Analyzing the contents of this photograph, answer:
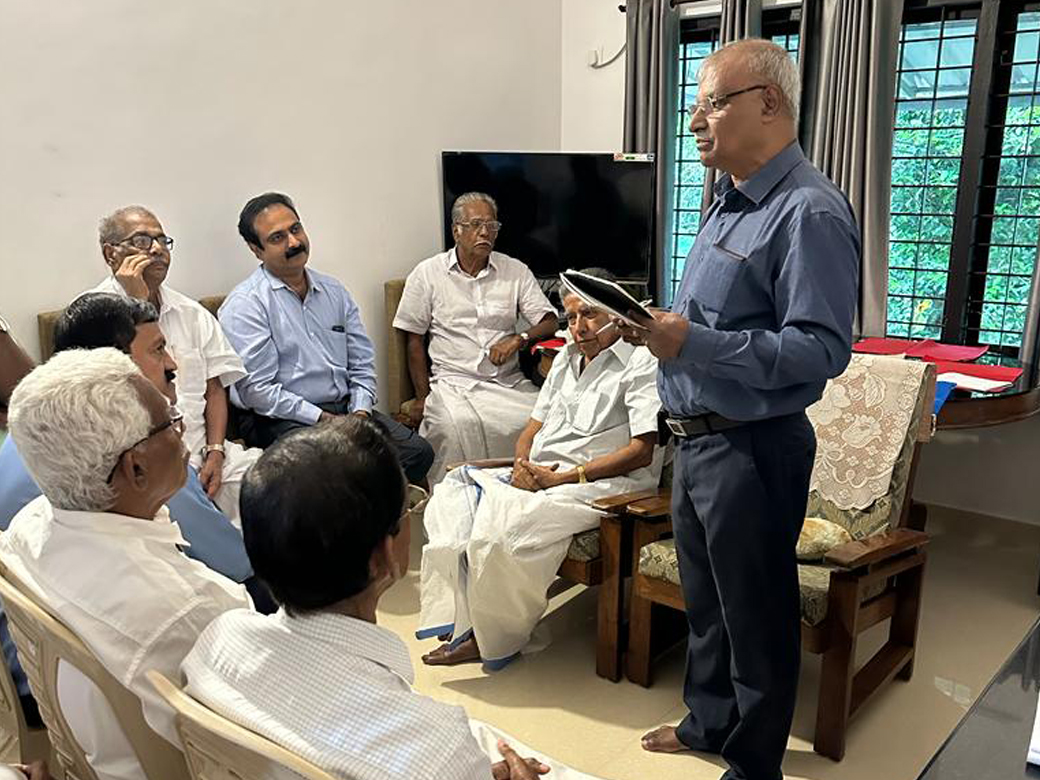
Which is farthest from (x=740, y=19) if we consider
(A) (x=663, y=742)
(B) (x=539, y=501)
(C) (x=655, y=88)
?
(A) (x=663, y=742)

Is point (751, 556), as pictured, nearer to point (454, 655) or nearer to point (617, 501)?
point (617, 501)

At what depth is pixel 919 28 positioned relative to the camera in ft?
12.0

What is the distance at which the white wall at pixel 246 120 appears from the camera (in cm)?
289

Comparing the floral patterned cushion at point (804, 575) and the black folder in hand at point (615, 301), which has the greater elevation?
the black folder in hand at point (615, 301)

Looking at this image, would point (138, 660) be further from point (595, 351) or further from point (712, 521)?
point (595, 351)

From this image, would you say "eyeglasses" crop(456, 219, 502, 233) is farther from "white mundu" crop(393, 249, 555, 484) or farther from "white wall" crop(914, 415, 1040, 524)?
"white wall" crop(914, 415, 1040, 524)

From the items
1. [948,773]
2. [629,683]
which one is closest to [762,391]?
[948,773]

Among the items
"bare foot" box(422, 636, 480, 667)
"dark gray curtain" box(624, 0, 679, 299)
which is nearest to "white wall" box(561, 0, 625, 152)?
"dark gray curtain" box(624, 0, 679, 299)

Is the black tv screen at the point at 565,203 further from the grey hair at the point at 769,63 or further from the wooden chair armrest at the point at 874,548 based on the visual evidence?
the grey hair at the point at 769,63

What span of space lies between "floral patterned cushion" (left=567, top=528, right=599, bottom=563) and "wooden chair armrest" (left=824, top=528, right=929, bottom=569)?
2.25ft

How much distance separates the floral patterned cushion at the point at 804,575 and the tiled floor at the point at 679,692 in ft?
1.19

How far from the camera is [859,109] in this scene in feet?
11.8

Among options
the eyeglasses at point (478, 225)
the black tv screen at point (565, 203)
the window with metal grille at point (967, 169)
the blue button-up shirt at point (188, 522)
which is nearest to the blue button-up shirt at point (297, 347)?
the eyeglasses at point (478, 225)

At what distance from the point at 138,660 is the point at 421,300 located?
2.79 m
